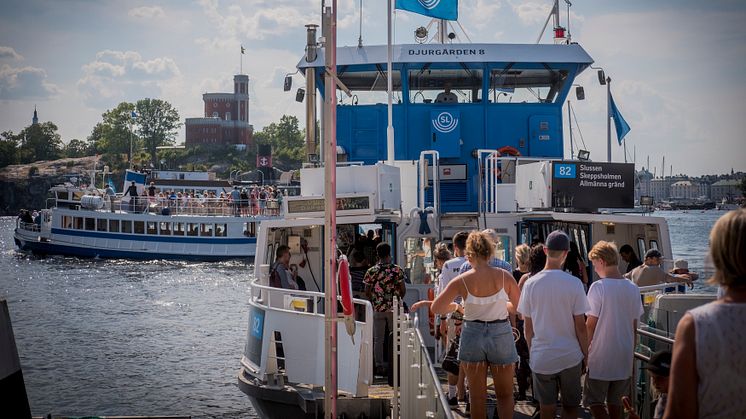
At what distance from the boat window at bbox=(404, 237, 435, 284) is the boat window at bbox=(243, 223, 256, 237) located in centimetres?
4893

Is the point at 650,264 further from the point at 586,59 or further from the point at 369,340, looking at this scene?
the point at 586,59

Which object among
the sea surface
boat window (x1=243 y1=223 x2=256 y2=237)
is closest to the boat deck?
the sea surface

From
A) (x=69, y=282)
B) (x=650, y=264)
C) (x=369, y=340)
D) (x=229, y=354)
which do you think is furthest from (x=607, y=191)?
(x=69, y=282)

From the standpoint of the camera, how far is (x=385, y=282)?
37.9ft

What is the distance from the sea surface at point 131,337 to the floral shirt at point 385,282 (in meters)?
4.55

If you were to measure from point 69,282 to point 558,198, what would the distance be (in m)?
39.6

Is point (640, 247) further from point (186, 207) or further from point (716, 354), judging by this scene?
point (186, 207)

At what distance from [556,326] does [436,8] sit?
11.8m

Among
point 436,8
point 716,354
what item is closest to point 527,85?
point 436,8

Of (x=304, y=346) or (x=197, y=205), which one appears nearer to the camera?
(x=304, y=346)

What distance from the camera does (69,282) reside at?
162 ft

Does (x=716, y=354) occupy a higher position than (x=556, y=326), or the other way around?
(x=716, y=354)

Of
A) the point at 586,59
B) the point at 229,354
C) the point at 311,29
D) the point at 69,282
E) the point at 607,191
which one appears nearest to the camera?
the point at 311,29

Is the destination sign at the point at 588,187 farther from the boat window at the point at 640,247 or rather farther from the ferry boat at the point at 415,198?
the boat window at the point at 640,247
